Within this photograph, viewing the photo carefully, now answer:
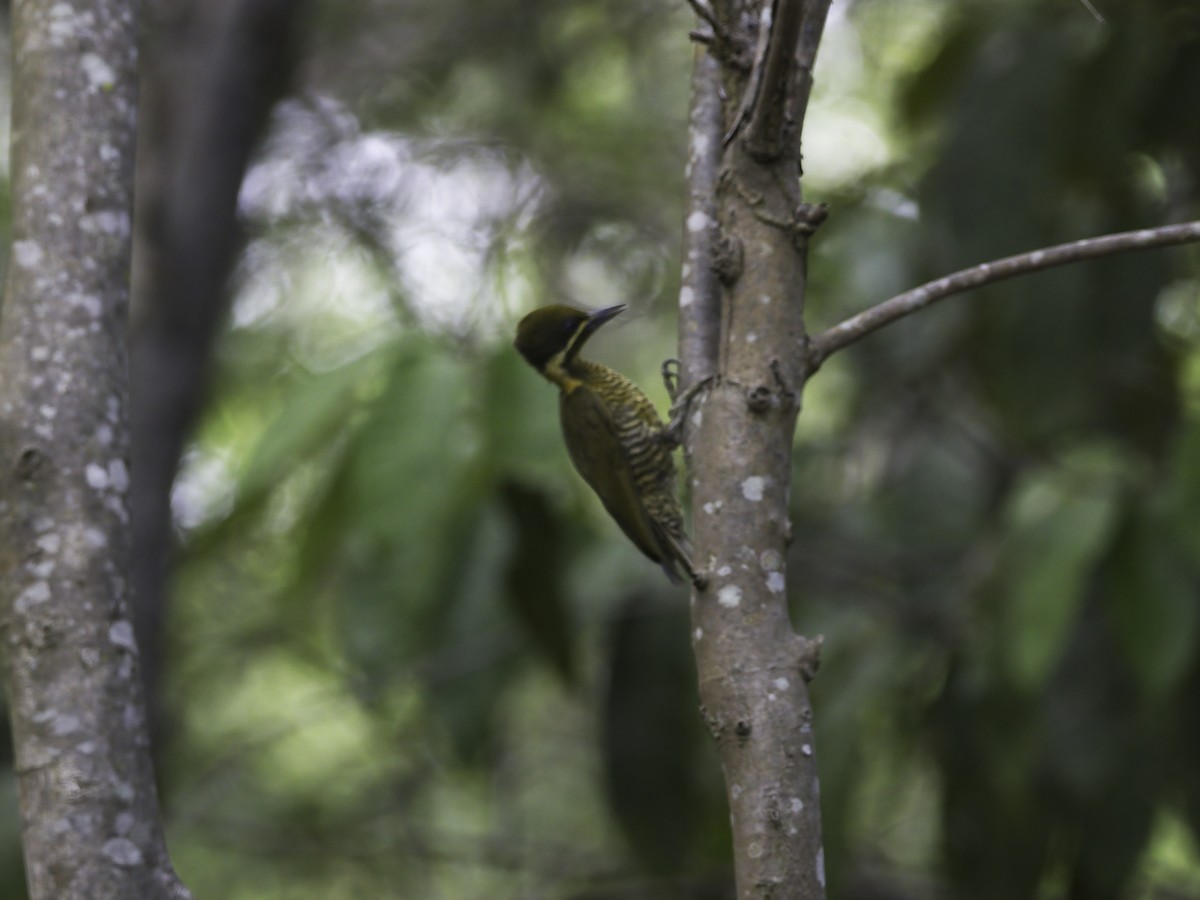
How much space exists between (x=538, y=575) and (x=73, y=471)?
6.05 feet

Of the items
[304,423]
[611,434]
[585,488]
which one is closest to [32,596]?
[304,423]

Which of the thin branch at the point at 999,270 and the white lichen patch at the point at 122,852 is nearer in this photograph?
the thin branch at the point at 999,270

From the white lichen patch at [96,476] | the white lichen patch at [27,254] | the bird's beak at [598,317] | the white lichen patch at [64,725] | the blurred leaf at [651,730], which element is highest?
the bird's beak at [598,317]

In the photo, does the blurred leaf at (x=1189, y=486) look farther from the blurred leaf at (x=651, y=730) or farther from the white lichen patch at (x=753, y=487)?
the white lichen patch at (x=753, y=487)

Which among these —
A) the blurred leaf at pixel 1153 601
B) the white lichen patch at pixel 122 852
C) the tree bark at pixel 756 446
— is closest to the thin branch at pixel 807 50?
the tree bark at pixel 756 446

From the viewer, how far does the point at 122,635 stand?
1.66 m

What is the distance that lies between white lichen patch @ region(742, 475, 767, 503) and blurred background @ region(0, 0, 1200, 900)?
4.75 feet

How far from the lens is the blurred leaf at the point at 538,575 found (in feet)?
10.9

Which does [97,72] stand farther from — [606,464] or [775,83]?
[606,464]

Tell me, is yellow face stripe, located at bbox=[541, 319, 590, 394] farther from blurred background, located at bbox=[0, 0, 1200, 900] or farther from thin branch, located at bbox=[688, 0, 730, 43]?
thin branch, located at bbox=[688, 0, 730, 43]

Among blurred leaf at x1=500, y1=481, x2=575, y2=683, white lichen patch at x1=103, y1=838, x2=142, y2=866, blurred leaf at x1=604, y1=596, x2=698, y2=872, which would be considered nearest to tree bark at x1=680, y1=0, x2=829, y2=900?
white lichen patch at x1=103, y1=838, x2=142, y2=866

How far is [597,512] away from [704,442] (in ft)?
14.4

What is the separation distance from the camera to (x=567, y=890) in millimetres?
5551

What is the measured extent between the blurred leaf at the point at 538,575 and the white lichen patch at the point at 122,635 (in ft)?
5.38
